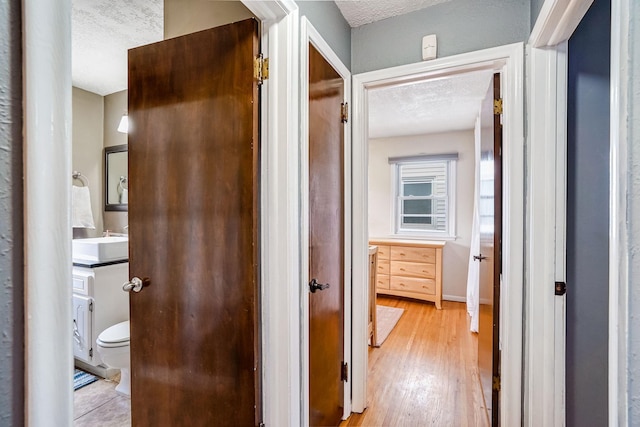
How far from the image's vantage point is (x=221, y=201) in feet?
4.03

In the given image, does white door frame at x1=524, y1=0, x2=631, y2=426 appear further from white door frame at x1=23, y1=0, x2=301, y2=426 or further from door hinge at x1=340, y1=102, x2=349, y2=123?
white door frame at x1=23, y1=0, x2=301, y2=426

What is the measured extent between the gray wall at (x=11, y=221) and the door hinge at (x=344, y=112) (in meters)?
1.47

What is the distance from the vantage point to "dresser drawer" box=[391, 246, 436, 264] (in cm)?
386

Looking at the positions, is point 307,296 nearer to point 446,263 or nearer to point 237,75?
point 237,75

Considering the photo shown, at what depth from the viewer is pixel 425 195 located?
451cm

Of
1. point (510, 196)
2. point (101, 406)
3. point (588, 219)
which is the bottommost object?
point (101, 406)

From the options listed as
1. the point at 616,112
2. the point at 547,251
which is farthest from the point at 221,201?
the point at 547,251

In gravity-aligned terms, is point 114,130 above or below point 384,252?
above

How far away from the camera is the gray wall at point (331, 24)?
140cm

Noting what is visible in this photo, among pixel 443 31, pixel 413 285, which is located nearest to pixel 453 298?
pixel 413 285

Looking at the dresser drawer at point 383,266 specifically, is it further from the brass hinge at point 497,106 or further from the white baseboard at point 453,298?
the brass hinge at point 497,106

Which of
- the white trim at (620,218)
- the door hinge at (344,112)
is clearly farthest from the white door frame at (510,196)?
the white trim at (620,218)

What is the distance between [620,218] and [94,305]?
2732 millimetres

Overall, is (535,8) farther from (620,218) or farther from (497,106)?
(620,218)
